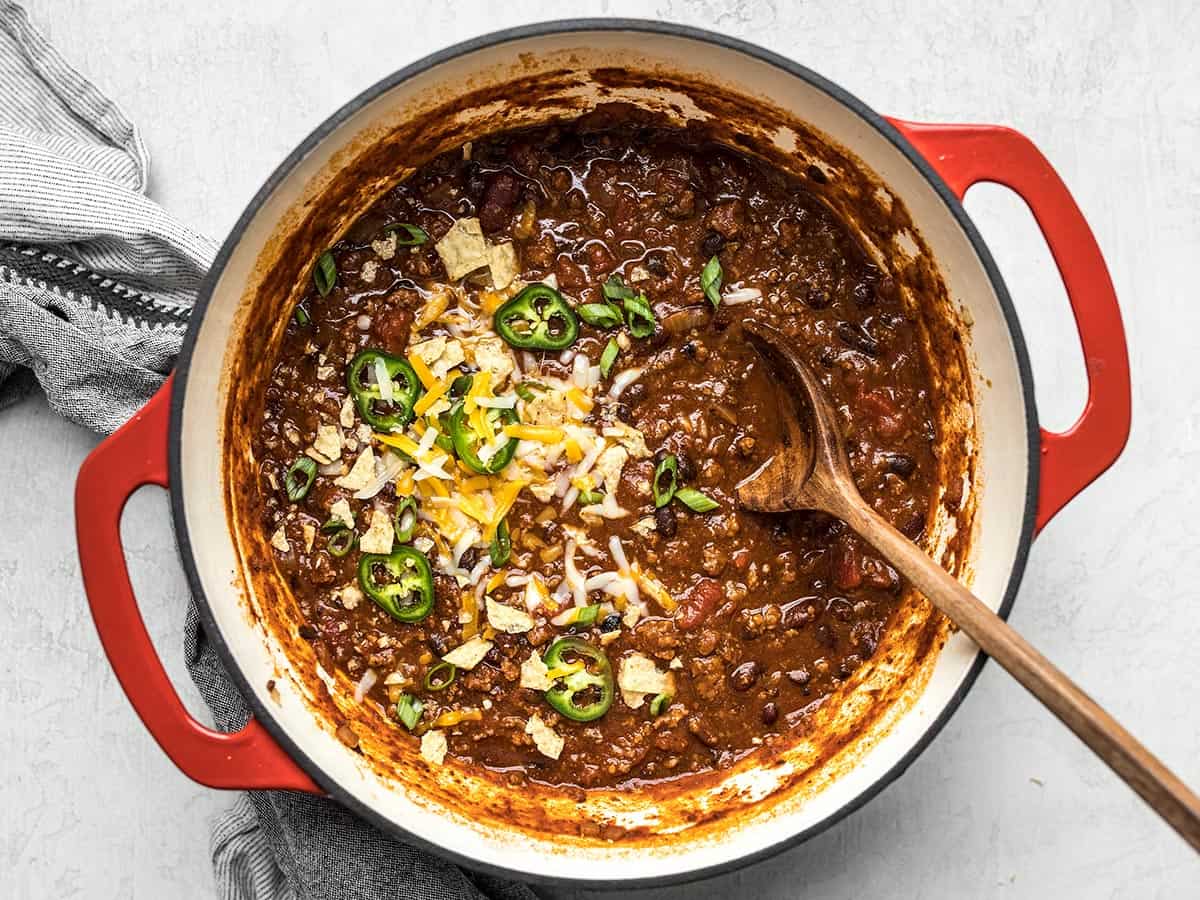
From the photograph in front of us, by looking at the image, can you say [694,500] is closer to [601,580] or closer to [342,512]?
[601,580]

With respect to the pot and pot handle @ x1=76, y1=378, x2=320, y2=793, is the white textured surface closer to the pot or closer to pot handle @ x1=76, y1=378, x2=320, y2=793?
the pot

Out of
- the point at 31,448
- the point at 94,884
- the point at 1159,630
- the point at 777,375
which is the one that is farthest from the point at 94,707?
the point at 1159,630

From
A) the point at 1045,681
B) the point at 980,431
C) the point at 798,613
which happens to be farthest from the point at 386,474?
the point at 1045,681

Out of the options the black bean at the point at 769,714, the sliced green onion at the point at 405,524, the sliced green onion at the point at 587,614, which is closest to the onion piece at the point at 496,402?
the sliced green onion at the point at 405,524

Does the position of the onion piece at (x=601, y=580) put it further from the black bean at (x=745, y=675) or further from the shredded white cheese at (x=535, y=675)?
the black bean at (x=745, y=675)

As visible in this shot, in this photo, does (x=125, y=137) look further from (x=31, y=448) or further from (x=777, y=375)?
(x=777, y=375)

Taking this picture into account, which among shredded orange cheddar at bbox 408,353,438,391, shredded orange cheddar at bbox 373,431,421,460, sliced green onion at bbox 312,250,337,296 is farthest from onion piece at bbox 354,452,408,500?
sliced green onion at bbox 312,250,337,296
